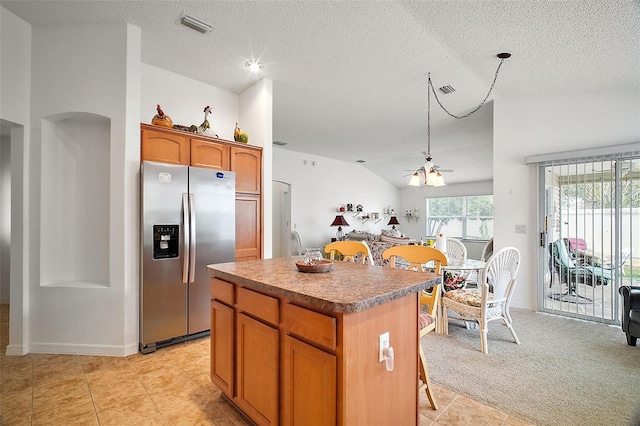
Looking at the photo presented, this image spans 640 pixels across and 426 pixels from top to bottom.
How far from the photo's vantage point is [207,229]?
310 cm

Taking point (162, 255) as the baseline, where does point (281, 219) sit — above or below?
above

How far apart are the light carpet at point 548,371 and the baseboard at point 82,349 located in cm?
268

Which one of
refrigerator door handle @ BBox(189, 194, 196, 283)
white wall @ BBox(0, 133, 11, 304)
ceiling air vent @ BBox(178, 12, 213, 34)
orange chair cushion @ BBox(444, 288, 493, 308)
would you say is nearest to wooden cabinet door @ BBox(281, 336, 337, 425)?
refrigerator door handle @ BBox(189, 194, 196, 283)

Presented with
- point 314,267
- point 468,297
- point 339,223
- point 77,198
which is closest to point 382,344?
point 314,267

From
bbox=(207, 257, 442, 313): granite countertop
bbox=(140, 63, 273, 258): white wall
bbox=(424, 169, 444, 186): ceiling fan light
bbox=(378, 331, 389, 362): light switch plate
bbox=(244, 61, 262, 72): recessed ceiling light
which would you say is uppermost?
bbox=(244, 61, 262, 72): recessed ceiling light

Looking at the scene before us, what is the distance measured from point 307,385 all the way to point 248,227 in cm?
255

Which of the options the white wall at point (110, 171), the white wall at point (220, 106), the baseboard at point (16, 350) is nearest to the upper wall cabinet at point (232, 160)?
the white wall at point (220, 106)

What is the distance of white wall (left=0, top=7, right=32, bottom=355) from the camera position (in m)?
2.72

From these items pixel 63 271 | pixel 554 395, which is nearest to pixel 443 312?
pixel 554 395

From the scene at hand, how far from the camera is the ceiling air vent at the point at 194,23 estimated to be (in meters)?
2.65

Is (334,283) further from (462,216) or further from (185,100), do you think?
(462,216)

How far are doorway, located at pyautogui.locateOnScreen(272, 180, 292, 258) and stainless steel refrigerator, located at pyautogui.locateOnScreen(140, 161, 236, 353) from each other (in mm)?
3947

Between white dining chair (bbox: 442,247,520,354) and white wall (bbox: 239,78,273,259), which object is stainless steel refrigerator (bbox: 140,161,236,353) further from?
white dining chair (bbox: 442,247,520,354)

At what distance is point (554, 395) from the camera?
81.8 inches
